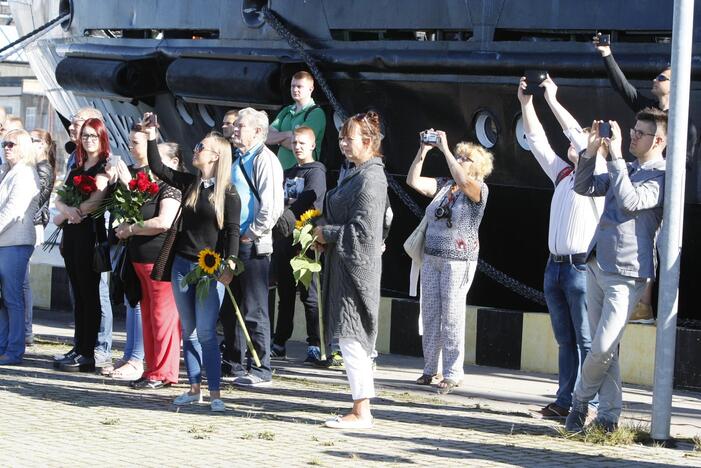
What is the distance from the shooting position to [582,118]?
34.0 ft

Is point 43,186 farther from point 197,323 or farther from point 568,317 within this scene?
point 568,317

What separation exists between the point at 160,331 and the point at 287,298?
1.65m

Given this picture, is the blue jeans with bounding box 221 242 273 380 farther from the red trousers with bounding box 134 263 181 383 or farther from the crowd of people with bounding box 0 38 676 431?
the red trousers with bounding box 134 263 181 383

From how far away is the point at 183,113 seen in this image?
45.7 feet

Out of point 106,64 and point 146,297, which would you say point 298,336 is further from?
point 106,64

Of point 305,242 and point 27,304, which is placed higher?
point 305,242

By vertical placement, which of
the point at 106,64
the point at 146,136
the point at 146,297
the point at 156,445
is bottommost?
the point at 156,445

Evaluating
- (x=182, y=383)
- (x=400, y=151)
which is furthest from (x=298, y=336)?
(x=182, y=383)

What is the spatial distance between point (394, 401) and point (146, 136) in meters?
2.16

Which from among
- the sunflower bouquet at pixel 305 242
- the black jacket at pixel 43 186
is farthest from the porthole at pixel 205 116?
the sunflower bouquet at pixel 305 242

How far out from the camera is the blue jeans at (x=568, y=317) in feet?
26.3

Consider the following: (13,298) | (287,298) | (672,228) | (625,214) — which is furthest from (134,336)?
(672,228)

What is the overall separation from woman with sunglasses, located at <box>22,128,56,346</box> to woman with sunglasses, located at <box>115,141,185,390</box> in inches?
59.9

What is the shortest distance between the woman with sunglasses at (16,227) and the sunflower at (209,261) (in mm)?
2384
